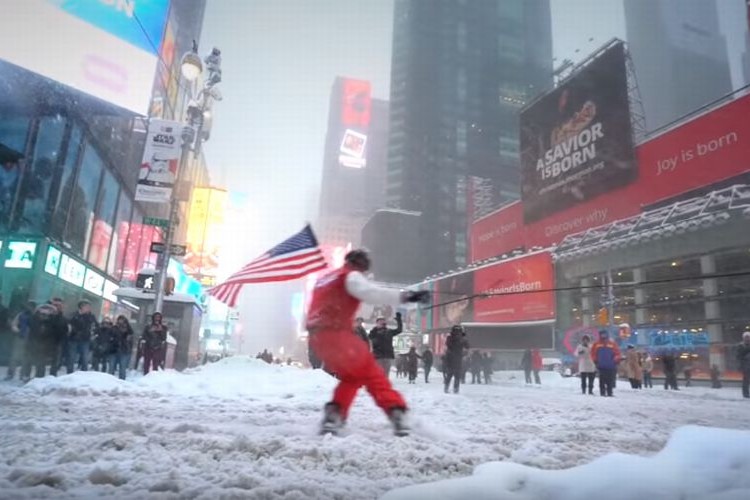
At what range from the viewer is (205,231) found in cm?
4197

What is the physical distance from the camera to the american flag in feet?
31.8

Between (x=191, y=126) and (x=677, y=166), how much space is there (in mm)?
30518

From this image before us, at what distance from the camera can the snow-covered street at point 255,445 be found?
7.69 ft

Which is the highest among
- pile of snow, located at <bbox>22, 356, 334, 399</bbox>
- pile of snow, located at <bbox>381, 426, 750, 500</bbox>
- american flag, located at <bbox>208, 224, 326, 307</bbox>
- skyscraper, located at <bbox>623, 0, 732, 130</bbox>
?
skyscraper, located at <bbox>623, 0, 732, 130</bbox>

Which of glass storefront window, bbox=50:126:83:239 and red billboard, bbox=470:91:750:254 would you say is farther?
red billboard, bbox=470:91:750:254

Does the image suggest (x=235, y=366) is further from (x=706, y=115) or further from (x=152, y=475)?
(x=706, y=115)

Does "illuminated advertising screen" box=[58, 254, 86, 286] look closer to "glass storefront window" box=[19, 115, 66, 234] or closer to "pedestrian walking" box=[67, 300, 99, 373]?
"glass storefront window" box=[19, 115, 66, 234]

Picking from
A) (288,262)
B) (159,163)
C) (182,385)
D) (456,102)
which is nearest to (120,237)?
(159,163)

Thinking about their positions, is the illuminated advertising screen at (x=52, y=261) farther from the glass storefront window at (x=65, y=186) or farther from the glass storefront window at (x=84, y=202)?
the glass storefront window at (x=84, y=202)

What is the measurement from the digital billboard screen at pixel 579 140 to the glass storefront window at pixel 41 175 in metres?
34.4

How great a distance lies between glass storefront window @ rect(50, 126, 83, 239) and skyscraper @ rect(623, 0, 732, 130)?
29287 mm

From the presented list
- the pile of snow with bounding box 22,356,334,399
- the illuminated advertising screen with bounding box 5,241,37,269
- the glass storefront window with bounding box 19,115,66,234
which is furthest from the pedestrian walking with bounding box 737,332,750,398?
the glass storefront window with bounding box 19,115,66,234

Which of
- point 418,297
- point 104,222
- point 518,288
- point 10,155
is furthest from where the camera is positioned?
point 518,288

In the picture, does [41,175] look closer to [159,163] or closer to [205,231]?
[159,163]
